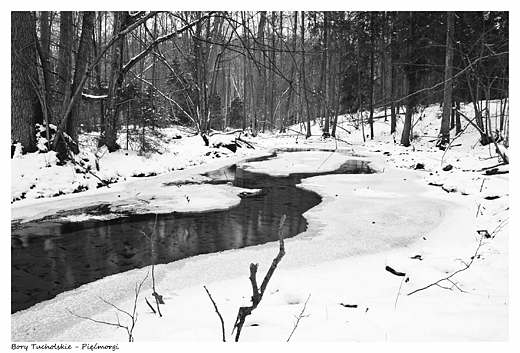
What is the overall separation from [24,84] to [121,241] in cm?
479

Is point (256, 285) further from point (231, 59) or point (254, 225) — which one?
point (254, 225)

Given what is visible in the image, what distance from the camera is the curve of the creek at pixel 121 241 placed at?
3.11 meters

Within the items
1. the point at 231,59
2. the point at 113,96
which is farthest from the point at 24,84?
the point at 231,59

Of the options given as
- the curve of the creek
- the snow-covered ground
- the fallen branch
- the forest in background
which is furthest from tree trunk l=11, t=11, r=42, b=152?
the fallen branch

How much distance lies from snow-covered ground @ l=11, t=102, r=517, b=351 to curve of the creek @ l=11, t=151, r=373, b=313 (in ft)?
0.92

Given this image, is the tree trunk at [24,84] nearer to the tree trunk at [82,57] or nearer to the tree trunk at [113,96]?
the tree trunk at [82,57]

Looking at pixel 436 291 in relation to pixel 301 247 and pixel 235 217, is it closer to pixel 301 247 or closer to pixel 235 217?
pixel 301 247

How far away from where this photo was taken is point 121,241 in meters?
4.16

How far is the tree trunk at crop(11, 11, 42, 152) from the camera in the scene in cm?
630

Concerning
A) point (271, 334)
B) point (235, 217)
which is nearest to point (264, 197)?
point (235, 217)

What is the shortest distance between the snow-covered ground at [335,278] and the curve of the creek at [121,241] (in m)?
0.28

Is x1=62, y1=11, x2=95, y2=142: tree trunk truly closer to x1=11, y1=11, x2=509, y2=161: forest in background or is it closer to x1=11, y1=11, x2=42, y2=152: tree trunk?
x1=11, y1=11, x2=509, y2=161: forest in background

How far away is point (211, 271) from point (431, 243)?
262cm

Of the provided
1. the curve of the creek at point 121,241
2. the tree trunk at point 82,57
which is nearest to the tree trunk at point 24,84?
the tree trunk at point 82,57
